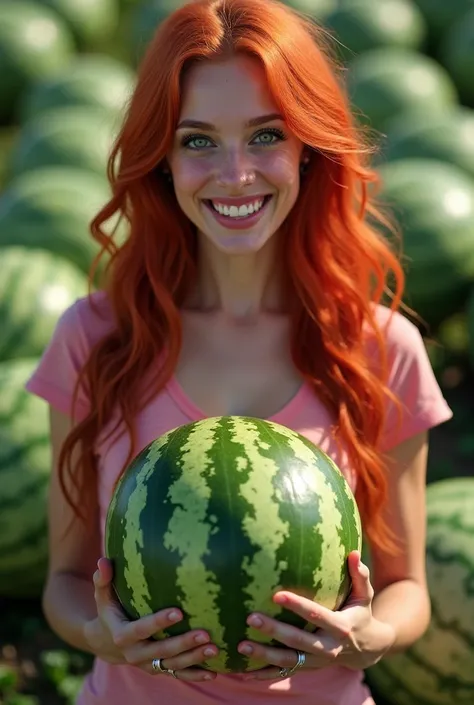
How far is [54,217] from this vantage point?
6.19m

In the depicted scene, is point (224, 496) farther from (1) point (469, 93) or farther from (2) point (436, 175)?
(1) point (469, 93)

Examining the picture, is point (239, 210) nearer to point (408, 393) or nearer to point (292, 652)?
point (408, 393)

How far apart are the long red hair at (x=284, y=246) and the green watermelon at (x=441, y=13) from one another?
8319 mm

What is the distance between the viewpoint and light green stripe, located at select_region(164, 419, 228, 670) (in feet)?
7.03

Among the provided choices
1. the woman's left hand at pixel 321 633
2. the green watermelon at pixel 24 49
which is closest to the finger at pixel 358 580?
the woman's left hand at pixel 321 633

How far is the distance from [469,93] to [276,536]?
829 cm

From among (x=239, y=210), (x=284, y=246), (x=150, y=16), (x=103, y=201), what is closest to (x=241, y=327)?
(x=284, y=246)

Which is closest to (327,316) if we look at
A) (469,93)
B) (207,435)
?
(207,435)

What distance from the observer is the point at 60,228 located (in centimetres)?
615

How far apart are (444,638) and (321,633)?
1572mm

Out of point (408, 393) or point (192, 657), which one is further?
point (408, 393)

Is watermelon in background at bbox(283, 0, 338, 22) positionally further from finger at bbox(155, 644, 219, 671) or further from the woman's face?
finger at bbox(155, 644, 219, 671)

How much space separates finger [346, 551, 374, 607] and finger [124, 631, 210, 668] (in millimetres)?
342

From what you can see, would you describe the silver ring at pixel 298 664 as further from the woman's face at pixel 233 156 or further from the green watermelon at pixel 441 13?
the green watermelon at pixel 441 13
